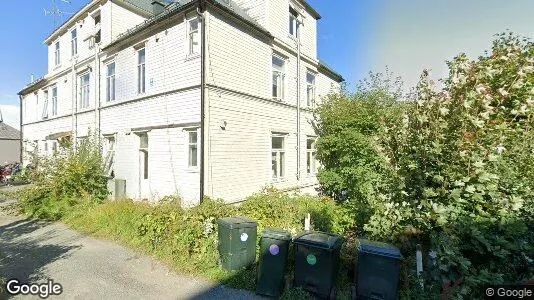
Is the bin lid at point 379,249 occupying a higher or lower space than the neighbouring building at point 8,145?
lower

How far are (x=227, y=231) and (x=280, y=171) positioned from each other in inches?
286

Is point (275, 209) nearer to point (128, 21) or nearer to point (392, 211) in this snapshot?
point (392, 211)

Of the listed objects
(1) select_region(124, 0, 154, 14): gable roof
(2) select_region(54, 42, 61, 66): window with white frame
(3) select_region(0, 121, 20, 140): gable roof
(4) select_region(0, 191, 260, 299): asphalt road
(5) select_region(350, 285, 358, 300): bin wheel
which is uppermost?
(1) select_region(124, 0, 154, 14): gable roof

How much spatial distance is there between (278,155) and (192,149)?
14.3ft

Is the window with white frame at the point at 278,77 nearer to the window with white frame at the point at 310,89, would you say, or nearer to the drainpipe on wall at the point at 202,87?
the window with white frame at the point at 310,89

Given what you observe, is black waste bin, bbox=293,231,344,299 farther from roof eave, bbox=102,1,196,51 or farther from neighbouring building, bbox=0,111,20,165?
neighbouring building, bbox=0,111,20,165

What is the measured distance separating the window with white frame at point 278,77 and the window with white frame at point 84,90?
10.5 meters

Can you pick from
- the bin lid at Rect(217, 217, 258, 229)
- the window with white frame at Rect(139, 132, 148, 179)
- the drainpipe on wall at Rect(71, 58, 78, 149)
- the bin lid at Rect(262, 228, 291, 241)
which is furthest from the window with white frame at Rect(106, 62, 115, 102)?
the bin lid at Rect(262, 228, 291, 241)

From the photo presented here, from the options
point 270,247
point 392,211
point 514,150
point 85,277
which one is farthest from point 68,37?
point 514,150

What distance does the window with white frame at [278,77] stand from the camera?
13.0m

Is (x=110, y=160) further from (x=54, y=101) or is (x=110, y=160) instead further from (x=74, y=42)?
(x=54, y=101)

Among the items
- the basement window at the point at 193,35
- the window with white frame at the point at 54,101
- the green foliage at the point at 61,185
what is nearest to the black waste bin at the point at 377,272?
the basement window at the point at 193,35

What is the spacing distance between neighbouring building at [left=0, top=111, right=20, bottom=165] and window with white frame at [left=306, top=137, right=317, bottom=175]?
4543 centimetres

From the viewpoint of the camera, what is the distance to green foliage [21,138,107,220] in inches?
427
